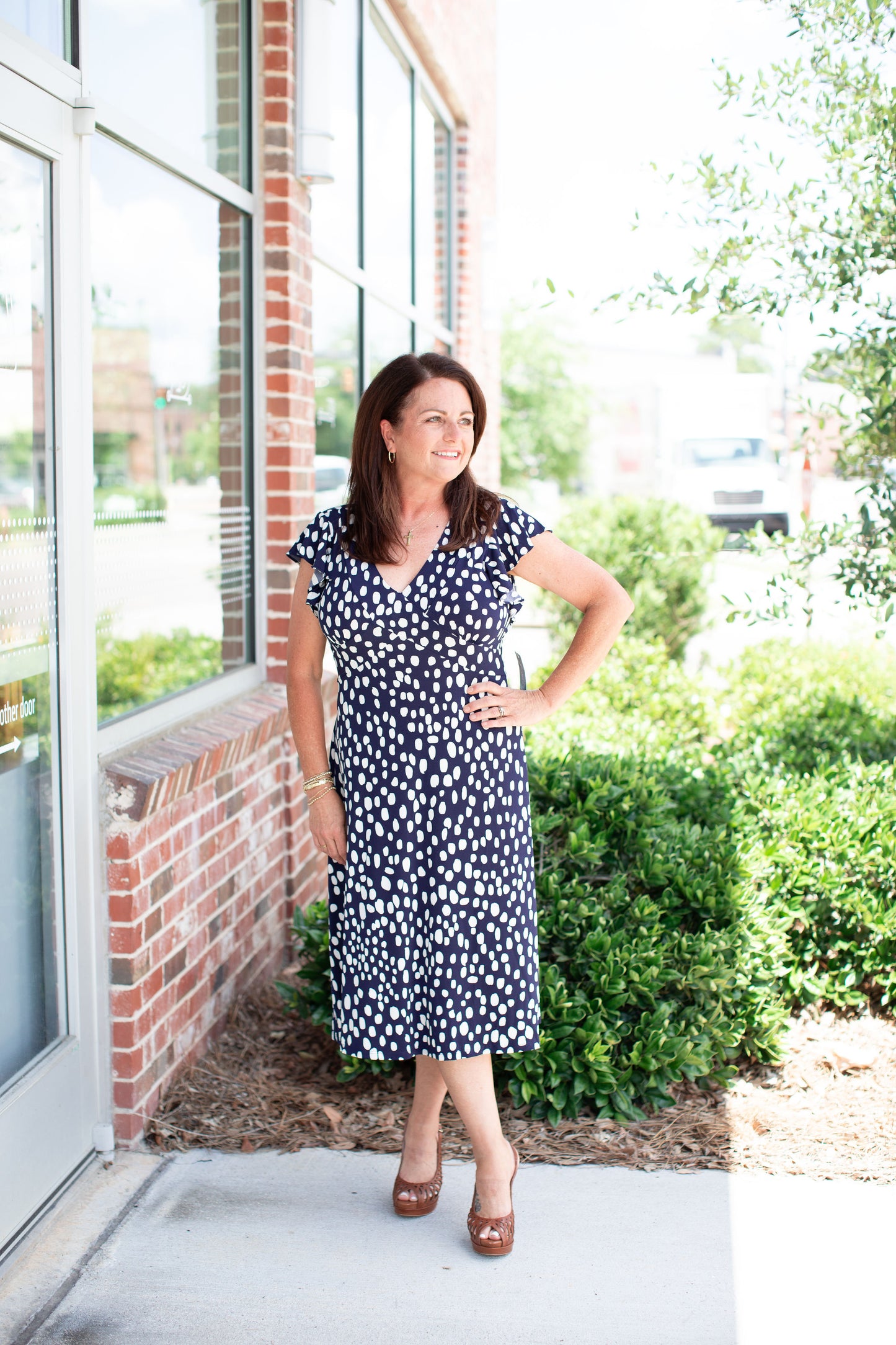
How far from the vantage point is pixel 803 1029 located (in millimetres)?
3781

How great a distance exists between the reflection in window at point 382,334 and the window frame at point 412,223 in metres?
0.03

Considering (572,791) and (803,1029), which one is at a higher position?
(572,791)

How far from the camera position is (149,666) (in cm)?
364

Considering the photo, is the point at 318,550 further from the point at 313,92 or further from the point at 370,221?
the point at 370,221

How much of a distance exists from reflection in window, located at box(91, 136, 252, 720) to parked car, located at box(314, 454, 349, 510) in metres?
0.96

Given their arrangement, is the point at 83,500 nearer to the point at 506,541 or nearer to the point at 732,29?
the point at 506,541

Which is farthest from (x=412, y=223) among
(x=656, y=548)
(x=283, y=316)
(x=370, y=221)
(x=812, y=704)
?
(x=812, y=704)

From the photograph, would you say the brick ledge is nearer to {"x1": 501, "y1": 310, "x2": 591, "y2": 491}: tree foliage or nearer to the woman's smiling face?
the woman's smiling face

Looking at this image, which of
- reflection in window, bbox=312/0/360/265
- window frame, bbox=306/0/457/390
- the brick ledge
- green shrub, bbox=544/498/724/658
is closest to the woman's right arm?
the brick ledge

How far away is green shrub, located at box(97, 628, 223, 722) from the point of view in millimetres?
3322

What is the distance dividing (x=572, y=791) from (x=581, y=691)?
3051mm

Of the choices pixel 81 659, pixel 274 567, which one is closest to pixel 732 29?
pixel 274 567

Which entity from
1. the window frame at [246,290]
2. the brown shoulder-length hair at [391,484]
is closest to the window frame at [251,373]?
the window frame at [246,290]

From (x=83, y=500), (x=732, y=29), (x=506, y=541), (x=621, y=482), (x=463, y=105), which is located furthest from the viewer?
(x=621, y=482)
